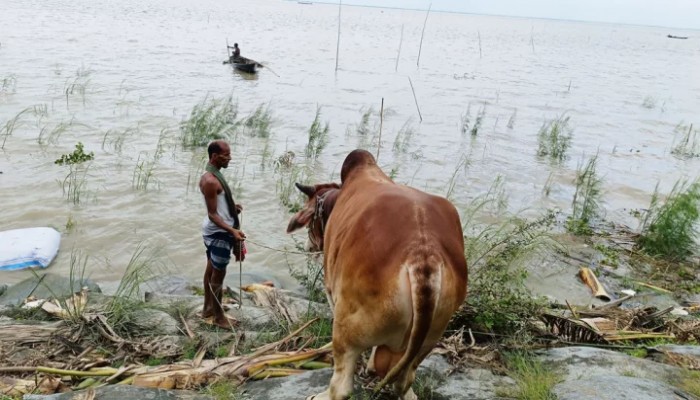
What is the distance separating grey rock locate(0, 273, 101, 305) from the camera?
228 inches

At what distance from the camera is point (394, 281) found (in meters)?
2.63

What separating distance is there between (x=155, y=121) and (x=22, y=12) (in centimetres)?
A: 2823

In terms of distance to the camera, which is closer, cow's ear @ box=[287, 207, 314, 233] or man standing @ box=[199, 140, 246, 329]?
cow's ear @ box=[287, 207, 314, 233]

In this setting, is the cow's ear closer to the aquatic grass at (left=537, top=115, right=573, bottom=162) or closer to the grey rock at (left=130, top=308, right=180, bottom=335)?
the grey rock at (left=130, top=308, right=180, bottom=335)

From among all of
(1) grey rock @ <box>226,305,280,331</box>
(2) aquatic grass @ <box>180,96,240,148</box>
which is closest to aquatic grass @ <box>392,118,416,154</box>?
(2) aquatic grass @ <box>180,96,240,148</box>

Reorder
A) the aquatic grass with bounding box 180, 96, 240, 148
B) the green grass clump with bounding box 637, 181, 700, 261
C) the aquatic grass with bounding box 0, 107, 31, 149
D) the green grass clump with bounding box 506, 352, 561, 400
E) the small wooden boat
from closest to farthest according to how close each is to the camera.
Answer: the green grass clump with bounding box 506, 352, 561, 400
the green grass clump with bounding box 637, 181, 700, 261
the aquatic grass with bounding box 0, 107, 31, 149
the aquatic grass with bounding box 180, 96, 240, 148
the small wooden boat

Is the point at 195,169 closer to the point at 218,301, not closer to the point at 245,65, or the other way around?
the point at 218,301

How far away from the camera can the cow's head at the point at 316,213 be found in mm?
4156

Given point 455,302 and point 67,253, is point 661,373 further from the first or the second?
point 67,253

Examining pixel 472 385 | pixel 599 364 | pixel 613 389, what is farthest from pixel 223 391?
pixel 599 364

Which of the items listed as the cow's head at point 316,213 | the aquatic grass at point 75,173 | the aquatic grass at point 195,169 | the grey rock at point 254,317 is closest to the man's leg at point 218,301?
the grey rock at point 254,317

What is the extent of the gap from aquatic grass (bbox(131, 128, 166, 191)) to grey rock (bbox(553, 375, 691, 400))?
7879 millimetres

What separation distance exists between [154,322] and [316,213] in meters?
1.68

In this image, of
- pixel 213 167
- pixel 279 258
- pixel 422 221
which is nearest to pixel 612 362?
pixel 422 221
